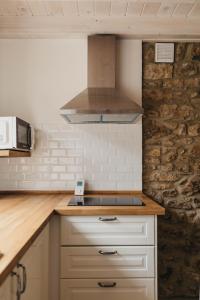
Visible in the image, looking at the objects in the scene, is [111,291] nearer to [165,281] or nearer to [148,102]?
[165,281]

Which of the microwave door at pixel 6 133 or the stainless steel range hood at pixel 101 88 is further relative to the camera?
the stainless steel range hood at pixel 101 88

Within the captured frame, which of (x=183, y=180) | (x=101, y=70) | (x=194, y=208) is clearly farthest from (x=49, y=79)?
(x=194, y=208)

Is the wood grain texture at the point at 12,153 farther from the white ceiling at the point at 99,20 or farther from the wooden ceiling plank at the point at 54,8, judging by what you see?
the wooden ceiling plank at the point at 54,8

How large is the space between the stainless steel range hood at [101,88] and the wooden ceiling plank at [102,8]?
0.20 metres

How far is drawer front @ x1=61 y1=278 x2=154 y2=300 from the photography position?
2.09 m

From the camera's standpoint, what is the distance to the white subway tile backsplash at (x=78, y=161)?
9.41 ft

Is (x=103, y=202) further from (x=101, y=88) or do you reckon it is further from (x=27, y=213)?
(x=101, y=88)

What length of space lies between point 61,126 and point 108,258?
4.28ft

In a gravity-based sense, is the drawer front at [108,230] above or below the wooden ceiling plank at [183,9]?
below

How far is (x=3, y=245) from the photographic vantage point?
127 cm

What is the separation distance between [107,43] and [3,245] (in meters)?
2.10

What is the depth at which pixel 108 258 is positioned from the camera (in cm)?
A: 208

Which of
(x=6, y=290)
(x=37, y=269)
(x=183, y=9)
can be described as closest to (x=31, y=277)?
(x=37, y=269)

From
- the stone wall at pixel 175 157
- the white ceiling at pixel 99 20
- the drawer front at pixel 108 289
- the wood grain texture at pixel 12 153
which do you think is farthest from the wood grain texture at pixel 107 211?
the white ceiling at pixel 99 20
